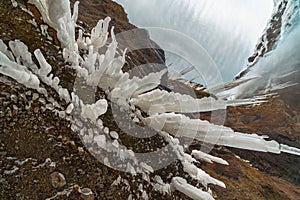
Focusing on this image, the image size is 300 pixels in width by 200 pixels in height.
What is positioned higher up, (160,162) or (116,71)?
(116,71)

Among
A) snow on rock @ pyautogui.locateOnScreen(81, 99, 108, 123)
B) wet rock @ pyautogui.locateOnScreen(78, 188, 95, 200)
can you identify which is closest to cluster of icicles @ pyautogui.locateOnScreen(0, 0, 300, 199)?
snow on rock @ pyautogui.locateOnScreen(81, 99, 108, 123)

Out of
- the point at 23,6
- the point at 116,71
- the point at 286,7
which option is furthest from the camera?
the point at 286,7

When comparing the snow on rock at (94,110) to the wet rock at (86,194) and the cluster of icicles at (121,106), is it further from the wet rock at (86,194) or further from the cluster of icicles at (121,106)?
the wet rock at (86,194)

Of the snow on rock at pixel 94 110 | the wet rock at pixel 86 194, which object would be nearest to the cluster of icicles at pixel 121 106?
the snow on rock at pixel 94 110

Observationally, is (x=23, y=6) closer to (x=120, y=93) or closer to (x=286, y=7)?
(x=120, y=93)

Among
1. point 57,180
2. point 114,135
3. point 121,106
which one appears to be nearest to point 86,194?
point 57,180

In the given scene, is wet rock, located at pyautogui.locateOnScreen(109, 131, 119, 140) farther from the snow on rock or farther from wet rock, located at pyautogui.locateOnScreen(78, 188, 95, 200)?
wet rock, located at pyautogui.locateOnScreen(78, 188, 95, 200)

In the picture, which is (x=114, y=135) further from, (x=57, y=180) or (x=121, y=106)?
(x=57, y=180)

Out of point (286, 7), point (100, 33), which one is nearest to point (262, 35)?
point (286, 7)
